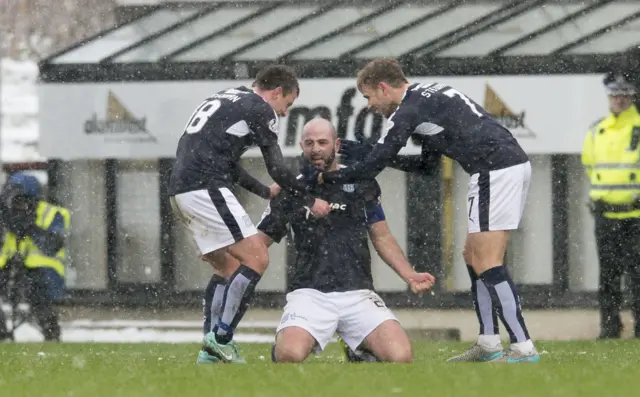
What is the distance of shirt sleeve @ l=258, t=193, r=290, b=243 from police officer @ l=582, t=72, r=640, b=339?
414cm

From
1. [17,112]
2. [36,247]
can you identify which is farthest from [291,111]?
[17,112]

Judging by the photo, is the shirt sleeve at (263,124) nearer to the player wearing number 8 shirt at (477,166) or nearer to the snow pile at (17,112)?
the player wearing number 8 shirt at (477,166)

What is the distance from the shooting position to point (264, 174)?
52.9 ft

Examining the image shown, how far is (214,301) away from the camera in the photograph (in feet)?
34.5

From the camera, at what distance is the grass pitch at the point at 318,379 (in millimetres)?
7191

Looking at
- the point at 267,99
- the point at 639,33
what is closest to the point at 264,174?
the point at 639,33

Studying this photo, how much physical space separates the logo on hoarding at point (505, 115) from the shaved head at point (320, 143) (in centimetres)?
589

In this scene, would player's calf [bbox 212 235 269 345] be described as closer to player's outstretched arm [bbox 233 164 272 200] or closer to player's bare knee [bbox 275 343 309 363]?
player's bare knee [bbox 275 343 309 363]

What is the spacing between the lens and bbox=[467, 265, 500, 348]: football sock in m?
9.51

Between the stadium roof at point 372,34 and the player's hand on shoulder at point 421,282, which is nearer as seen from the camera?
the player's hand on shoulder at point 421,282

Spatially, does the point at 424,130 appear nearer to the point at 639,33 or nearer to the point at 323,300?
the point at 323,300

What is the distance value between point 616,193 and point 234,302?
4.65 m

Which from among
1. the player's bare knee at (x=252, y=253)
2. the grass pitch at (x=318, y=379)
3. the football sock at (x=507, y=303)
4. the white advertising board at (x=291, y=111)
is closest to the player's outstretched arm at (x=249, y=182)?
the player's bare knee at (x=252, y=253)

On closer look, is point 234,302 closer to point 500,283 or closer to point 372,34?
point 500,283
